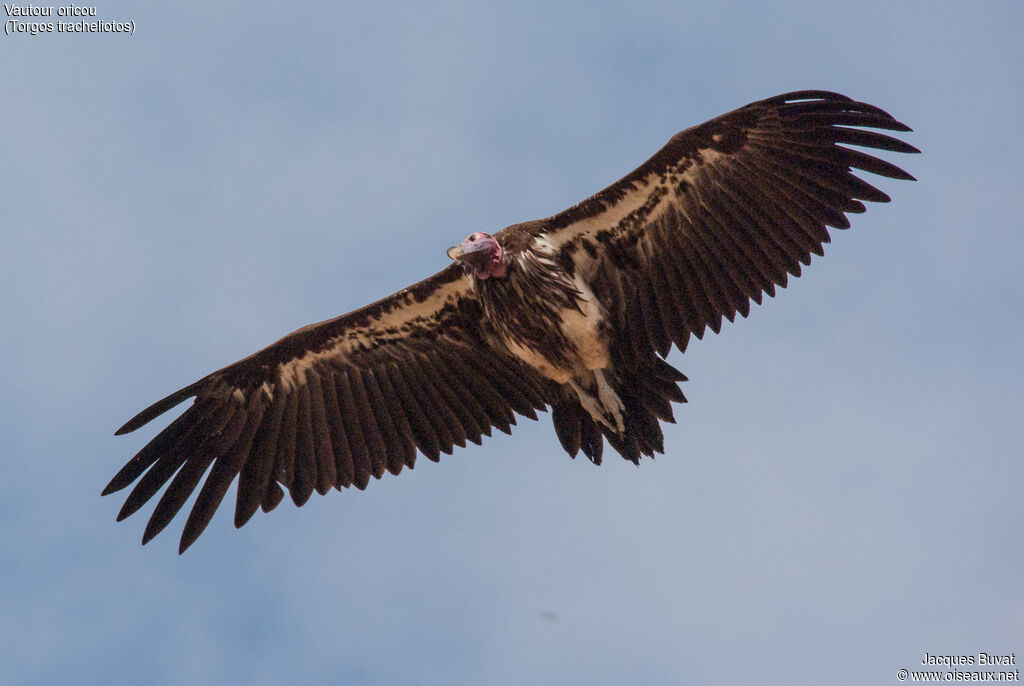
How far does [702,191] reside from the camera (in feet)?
38.7

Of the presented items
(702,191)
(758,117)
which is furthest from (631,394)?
(758,117)

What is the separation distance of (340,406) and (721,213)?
12.9 ft

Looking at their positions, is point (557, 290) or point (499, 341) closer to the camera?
point (557, 290)

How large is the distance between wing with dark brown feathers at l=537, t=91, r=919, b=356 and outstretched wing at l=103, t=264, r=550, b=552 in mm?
1162

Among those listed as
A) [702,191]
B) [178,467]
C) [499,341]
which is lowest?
[178,467]

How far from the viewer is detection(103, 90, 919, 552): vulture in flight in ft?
38.1

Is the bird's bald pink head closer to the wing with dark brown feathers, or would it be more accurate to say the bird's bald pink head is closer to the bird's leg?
the wing with dark brown feathers

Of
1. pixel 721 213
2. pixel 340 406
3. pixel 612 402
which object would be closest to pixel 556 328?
pixel 612 402

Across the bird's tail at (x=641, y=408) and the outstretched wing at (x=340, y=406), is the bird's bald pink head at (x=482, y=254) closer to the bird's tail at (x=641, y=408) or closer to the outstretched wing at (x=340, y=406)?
the outstretched wing at (x=340, y=406)

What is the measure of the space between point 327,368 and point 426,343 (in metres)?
0.99

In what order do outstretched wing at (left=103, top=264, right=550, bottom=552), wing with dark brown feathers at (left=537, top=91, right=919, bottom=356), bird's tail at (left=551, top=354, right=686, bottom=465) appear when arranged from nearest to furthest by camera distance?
1. wing with dark brown feathers at (left=537, top=91, right=919, bottom=356)
2. bird's tail at (left=551, top=354, right=686, bottom=465)
3. outstretched wing at (left=103, top=264, right=550, bottom=552)

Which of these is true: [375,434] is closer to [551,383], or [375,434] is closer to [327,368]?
[327,368]

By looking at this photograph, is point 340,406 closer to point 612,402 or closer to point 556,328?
point 556,328

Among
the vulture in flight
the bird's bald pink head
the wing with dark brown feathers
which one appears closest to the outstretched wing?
the vulture in flight
